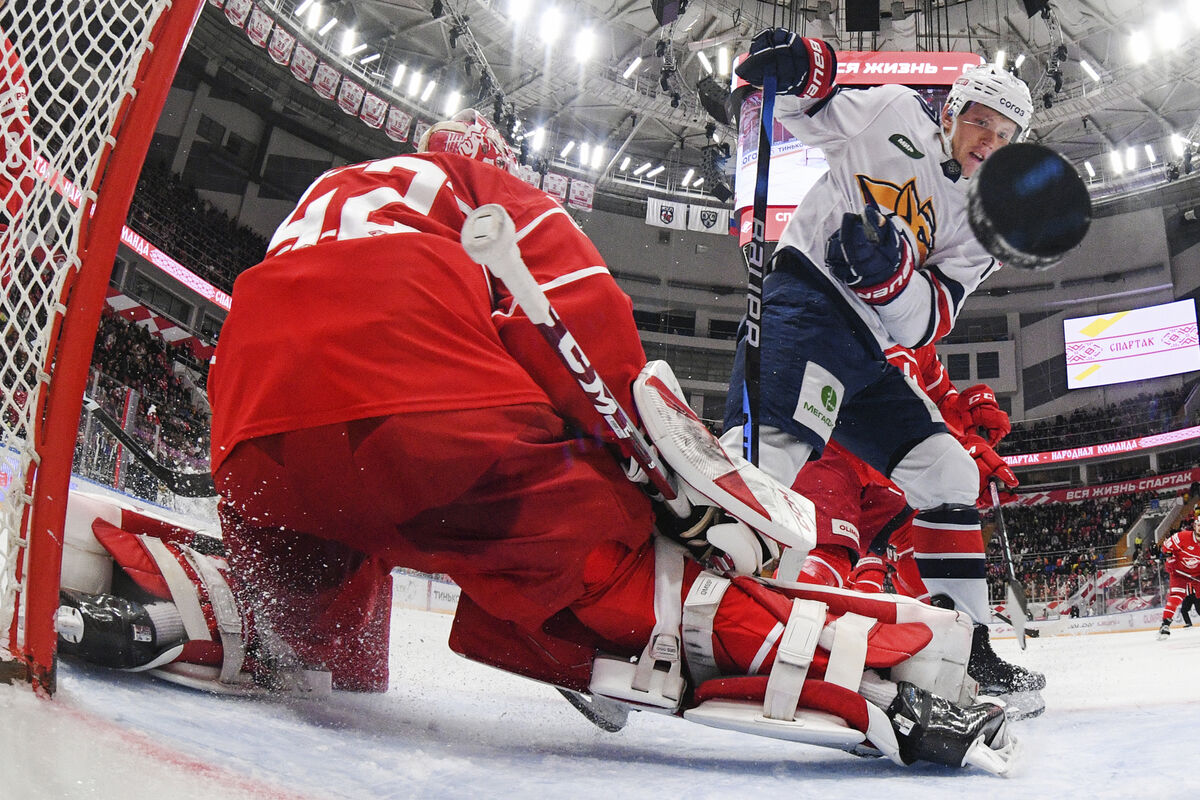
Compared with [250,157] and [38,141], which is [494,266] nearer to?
[38,141]

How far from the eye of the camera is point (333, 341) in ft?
3.43

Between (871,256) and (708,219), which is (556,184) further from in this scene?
(871,256)

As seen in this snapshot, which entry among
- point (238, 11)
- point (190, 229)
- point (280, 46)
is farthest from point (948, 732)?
point (190, 229)

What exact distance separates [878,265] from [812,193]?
426 mm

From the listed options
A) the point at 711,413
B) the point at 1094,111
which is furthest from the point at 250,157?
the point at 1094,111

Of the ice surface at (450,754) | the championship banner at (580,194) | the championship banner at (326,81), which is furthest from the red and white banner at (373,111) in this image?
the ice surface at (450,754)

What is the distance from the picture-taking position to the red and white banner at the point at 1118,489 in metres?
15.3

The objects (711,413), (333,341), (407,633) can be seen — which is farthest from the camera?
(711,413)

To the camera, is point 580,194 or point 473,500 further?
point 580,194

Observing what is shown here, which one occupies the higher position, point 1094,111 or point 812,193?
point 1094,111

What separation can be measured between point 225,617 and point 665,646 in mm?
625

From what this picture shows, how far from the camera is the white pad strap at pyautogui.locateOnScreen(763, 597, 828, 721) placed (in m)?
1.08

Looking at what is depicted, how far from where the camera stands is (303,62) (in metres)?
11.3

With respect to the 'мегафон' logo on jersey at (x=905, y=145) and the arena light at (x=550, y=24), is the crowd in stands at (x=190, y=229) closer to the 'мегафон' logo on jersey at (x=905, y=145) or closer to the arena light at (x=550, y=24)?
the arena light at (x=550, y=24)
